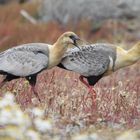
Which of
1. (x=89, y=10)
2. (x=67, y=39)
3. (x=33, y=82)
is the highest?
(x=89, y=10)

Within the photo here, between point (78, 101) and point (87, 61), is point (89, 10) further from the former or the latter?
point (78, 101)

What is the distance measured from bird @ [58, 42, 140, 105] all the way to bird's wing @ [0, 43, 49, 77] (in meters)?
0.49

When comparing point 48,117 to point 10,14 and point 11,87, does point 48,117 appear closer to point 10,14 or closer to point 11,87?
point 11,87

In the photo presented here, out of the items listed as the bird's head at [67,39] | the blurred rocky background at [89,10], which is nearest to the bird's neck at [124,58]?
the bird's head at [67,39]

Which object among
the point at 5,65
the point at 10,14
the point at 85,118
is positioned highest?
the point at 10,14

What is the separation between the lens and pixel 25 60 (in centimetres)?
840

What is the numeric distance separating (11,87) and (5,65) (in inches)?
35.5

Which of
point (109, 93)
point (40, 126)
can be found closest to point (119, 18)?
point (109, 93)

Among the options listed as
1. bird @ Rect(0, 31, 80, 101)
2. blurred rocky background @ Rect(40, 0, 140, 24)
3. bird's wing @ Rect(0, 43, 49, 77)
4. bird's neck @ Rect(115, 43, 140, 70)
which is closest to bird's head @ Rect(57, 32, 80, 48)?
bird @ Rect(0, 31, 80, 101)

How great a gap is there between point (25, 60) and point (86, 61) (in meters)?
0.97

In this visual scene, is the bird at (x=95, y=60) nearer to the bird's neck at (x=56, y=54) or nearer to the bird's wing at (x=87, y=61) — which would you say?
the bird's wing at (x=87, y=61)

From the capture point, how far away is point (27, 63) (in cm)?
839

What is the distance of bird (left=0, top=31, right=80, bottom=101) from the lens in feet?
27.2

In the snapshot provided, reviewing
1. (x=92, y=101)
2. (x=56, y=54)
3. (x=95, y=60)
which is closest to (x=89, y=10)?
(x=95, y=60)
